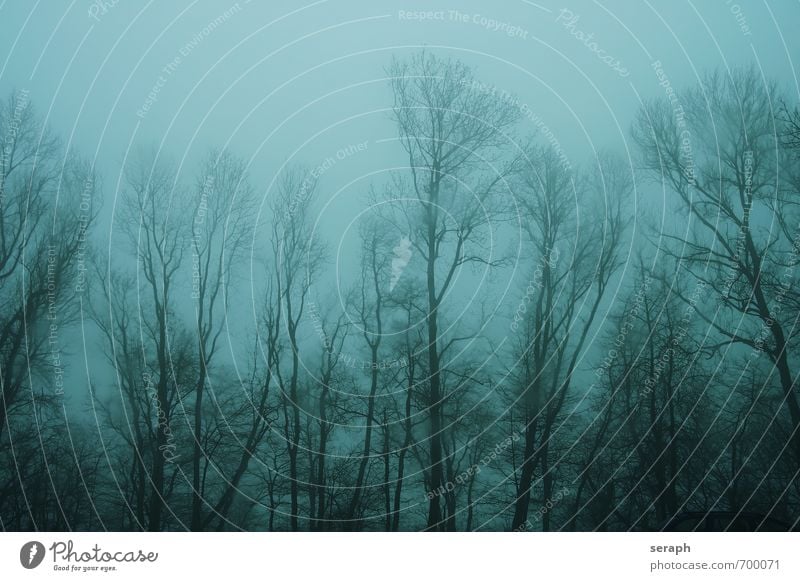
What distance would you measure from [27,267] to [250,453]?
5.94ft

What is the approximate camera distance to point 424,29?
4809 millimetres

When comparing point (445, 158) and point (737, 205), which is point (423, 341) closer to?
point (445, 158)

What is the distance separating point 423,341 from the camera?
474 centimetres

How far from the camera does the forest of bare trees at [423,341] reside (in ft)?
15.1
